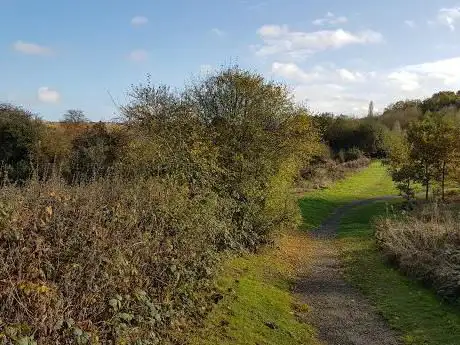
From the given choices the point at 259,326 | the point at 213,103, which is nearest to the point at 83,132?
the point at 213,103

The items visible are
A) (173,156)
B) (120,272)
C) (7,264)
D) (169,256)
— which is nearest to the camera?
(7,264)

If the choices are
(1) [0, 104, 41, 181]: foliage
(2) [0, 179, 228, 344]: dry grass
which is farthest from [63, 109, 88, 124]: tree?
(2) [0, 179, 228, 344]: dry grass

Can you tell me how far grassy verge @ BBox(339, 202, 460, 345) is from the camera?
1145 cm

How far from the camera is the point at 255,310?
11.6 metres

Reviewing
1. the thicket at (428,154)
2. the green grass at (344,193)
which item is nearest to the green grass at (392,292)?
the green grass at (344,193)

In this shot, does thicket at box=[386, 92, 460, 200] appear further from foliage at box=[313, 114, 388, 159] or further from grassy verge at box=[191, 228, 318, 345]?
foliage at box=[313, 114, 388, 159]

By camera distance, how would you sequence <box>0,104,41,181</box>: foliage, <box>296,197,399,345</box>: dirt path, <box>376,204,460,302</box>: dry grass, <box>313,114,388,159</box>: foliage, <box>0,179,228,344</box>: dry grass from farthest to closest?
<box>313,114,388,159</box>: foliage, <box>0,104,41,181</box>: foliage, <box>376,204,460,302</box>: dry grass, <box>296,197,399,345</box>: dirt path, <box>0,179,228,344</box>: dry grass

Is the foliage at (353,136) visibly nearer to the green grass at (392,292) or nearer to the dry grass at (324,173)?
the dry grass at (324,173)

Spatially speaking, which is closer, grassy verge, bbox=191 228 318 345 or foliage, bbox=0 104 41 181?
grassy verge, bbox=191 228 318 345

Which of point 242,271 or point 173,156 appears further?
point 242,271

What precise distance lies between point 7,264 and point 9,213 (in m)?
0.76

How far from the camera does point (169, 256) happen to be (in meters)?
9.59

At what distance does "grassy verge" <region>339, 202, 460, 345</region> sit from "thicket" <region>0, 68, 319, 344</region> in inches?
164

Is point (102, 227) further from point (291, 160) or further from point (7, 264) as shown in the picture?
point (291, 160)
